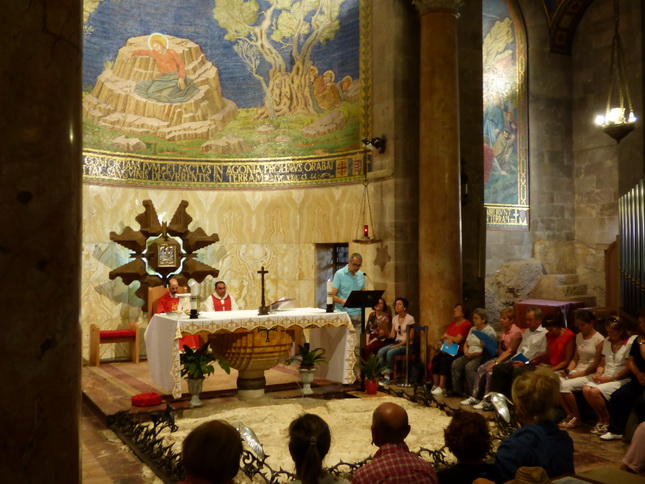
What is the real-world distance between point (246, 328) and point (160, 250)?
3948 mm

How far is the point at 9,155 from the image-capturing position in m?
2.24

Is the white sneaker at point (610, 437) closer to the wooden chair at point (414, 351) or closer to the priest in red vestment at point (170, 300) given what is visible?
the wooden chair at point (414, 351)

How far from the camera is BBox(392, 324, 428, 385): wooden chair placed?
9359mm

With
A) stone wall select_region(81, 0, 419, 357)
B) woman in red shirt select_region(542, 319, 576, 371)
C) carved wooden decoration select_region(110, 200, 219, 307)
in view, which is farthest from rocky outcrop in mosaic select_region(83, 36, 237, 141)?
woman in red shirt select_region(542, 319, 576, 371)

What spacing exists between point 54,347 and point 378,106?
9.88 m

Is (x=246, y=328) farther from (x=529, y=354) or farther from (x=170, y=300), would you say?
(x=529, y=354)

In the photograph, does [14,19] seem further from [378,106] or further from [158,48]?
[158,48]

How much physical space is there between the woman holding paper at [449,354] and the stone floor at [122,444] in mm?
420

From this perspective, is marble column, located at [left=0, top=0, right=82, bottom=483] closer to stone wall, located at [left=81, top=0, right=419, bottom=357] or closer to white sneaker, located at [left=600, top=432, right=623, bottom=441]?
white sneaker, located at [left=600, top=432, right=623, bottom=441]

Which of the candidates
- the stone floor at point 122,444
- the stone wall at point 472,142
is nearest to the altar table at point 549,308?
the stone wall at point 472,142

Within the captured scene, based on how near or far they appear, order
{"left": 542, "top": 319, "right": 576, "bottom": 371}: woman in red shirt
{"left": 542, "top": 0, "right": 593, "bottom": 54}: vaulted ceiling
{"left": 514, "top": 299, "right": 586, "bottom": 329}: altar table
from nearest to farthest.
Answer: {"left": 542, "top": 319, "right": 576, "bottom": 371}: woman in red shirt
{"left": 514, "top": 299, "right": 586, "bottom": 329}: altar table
{"left": 542, "top": 0, "right": 593, "bottom": 54}: vaulted ceiling

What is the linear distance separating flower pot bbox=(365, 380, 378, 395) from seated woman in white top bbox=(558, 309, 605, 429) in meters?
2.44

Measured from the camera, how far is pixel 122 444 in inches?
265

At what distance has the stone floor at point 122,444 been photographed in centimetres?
572
